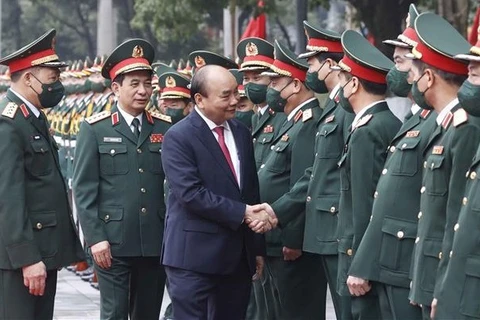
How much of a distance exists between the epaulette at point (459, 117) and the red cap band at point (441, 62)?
31 centimetres

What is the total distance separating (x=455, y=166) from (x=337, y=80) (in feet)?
9.40

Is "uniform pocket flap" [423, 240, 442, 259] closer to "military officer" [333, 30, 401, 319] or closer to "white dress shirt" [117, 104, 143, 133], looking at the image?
"military officer" [333, 30, 401, 319]

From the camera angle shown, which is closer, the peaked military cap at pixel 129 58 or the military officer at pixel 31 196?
the military officer at pixel 31 196

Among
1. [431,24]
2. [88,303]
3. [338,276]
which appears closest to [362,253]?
[338,276]

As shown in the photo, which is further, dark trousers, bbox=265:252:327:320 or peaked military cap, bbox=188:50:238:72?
peaked military cap, bbox=188:50:238:72

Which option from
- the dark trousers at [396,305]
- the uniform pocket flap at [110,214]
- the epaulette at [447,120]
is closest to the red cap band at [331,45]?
the uniform pocket flap at [110,214]

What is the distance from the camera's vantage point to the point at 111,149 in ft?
30.9

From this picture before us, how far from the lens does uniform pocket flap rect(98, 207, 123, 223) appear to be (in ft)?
30.6

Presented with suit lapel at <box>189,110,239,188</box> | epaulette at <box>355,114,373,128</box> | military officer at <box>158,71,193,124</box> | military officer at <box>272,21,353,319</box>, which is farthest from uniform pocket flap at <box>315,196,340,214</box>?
military officer at <box>158,71,193,124</box>

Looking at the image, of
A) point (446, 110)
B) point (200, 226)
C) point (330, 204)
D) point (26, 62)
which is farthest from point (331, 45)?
point (446, 110)

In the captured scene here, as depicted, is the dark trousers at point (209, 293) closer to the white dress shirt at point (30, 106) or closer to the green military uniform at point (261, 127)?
the white dress shirt at point (30, 106)

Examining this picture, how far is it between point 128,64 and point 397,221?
9.32 ft

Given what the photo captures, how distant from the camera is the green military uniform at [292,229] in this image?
9.56m

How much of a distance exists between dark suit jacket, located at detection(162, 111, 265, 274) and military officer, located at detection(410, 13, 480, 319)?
1556 mm
